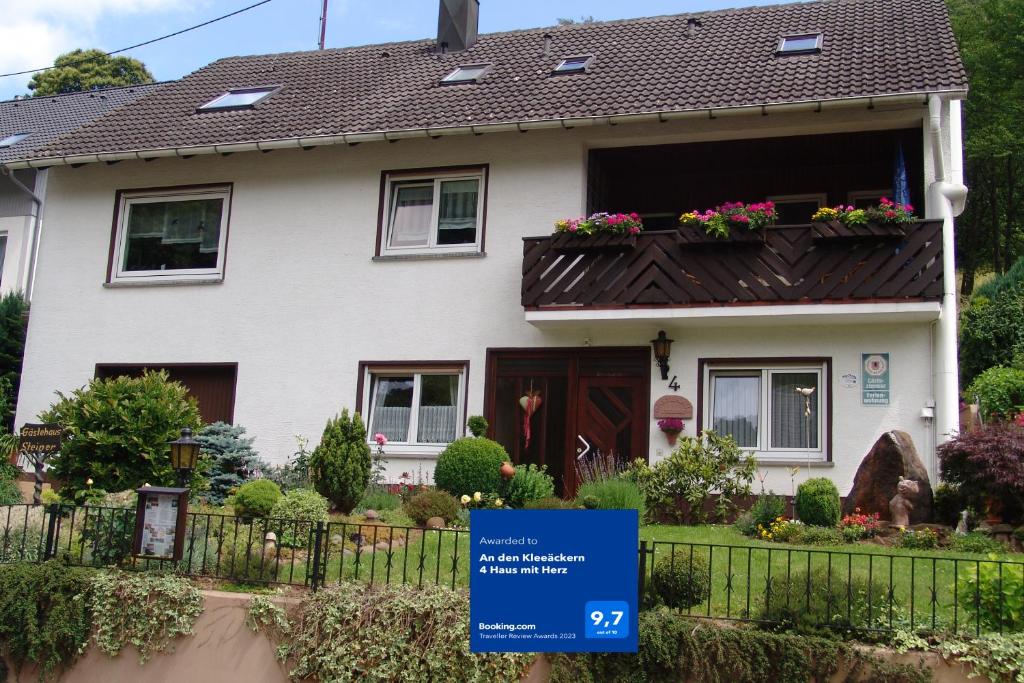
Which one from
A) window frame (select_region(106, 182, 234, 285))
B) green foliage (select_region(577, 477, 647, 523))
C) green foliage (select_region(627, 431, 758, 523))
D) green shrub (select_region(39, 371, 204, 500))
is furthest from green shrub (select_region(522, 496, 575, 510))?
window frame (select_region(106, 182, 234, 285))

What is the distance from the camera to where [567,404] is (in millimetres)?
13477

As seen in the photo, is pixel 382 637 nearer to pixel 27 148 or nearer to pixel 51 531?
pixel 51 531

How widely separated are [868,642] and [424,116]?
9.88 metres

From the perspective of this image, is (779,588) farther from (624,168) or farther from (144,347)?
(144,347)

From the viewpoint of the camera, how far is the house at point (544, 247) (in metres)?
12.4

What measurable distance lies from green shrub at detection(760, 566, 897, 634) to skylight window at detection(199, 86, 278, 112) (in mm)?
12123

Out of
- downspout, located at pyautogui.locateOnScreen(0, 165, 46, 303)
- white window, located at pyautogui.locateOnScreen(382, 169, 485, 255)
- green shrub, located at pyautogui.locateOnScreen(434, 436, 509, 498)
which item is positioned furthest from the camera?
downspout, located at pyautogui.locateOnScreen(0, 165, 46, 303)

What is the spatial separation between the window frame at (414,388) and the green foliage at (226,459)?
163 cm

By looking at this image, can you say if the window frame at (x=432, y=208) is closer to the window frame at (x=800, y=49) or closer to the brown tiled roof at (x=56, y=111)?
the window frame at (x=800, y=49)

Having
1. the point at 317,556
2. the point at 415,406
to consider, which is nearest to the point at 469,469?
the point at 415,406

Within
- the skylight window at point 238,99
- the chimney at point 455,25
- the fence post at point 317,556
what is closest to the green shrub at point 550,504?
the fence post at point 317,556

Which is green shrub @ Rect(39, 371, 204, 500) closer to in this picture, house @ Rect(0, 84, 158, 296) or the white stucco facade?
the white stucco facade

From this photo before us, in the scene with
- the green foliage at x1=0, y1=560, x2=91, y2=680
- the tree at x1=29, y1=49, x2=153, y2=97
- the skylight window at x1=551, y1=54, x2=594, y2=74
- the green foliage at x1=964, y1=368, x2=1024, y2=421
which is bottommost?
the green foliage at x1=0, y1=560, x2=91, y2=680

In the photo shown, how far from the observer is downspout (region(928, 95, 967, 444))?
11.9 metres
